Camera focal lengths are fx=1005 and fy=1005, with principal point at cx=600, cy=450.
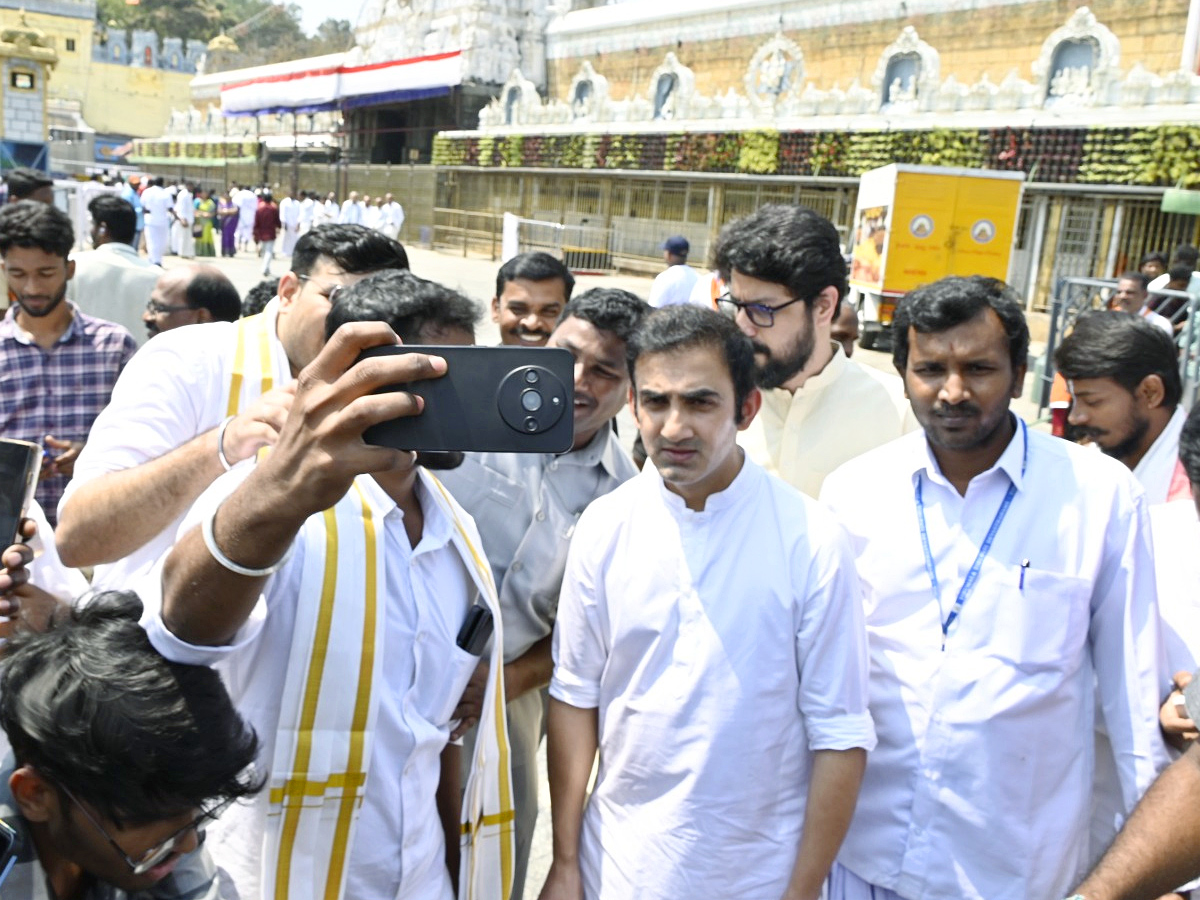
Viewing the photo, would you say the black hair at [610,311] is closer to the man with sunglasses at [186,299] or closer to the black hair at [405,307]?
the black hair at [405,307]

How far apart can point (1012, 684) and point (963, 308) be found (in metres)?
0.80

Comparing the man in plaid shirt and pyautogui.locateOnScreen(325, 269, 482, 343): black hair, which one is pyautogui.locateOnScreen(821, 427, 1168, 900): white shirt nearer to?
pyautogui.locateOnScreen(325, 269, 482, 343): black hair

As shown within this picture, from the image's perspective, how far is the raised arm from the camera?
109cm

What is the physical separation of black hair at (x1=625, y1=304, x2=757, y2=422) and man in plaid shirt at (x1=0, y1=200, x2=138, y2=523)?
2292 millimetres

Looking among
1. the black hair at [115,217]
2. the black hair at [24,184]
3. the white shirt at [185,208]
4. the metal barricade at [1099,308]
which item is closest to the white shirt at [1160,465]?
the metal barricade at [1099,308]

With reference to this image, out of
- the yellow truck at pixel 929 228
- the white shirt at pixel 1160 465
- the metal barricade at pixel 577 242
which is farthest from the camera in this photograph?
the metal barricade at pixel 577 242

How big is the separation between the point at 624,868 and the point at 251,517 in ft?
3.91

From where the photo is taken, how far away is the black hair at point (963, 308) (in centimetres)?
220

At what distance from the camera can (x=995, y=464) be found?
84.7 inches

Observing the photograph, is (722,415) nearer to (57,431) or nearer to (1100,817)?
(1100,817)

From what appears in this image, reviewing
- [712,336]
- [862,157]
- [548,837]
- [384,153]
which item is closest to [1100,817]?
[712,336]

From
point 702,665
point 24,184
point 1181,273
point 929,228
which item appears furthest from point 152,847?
point 929,228

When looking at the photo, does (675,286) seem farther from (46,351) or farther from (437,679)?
(437,679)

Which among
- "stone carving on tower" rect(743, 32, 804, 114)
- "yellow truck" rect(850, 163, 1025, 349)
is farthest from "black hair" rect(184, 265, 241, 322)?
"stone carving on tower" rect(743, 32, 804, 114)
